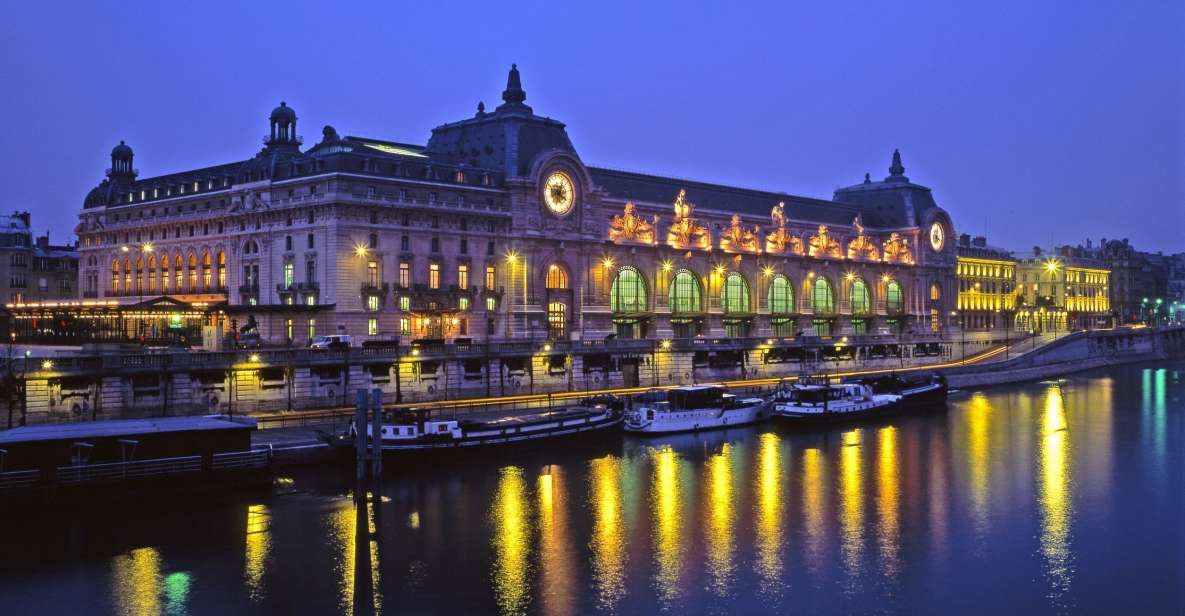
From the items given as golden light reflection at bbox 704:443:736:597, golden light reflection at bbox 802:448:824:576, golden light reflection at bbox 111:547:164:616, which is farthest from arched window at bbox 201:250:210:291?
golden light reflection at bbox 111:547:164:616

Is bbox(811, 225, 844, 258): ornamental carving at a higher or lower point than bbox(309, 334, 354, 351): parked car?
higher

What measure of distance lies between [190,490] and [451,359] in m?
33.2

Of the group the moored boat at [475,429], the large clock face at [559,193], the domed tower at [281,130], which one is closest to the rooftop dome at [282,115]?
the domed tower at [281,130]

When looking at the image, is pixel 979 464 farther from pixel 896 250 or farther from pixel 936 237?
pixel 936 237

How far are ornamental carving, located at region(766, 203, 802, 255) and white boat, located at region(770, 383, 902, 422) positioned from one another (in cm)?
5229

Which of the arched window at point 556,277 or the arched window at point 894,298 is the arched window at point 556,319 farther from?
the arched window at point 894,298

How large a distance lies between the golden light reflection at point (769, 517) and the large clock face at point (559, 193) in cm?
4623

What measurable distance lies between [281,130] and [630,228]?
1582 inches

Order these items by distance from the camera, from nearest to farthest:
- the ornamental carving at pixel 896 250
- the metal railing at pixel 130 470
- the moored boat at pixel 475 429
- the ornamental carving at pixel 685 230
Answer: the metal railing at pixel 130 470, the moored boat at pixel 475 429, the ornamental carving at pixel 685 230, the ornamental carving at pixel 896 250

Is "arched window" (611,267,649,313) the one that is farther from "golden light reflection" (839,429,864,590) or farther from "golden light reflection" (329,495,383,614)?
"golden light reflection" (329,495,383,614)

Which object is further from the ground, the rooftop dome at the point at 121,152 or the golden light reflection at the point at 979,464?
the rooftop dome at the point at 121,152

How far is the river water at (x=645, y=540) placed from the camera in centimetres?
4169

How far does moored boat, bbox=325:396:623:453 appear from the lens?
214 feet

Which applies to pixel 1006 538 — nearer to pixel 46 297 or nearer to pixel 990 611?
pixel 990 611
